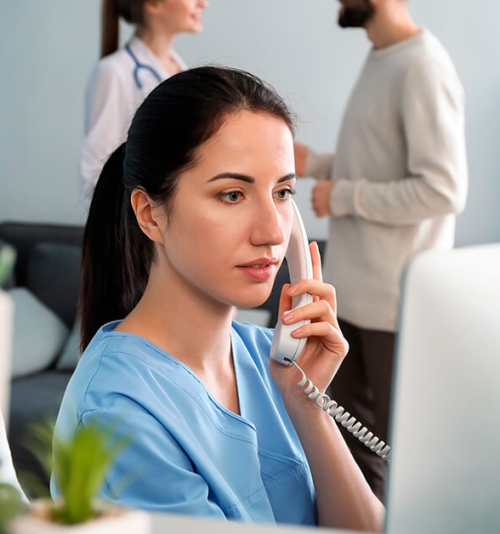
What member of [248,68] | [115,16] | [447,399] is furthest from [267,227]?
[248,68]

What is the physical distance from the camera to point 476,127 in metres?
2.92

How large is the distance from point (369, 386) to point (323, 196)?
494 millimetres

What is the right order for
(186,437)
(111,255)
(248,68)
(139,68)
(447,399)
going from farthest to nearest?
(248,68) → (139,68) → (111,255) → (186,437) → (447,399)

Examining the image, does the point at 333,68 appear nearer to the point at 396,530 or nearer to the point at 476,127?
the point at 476,127

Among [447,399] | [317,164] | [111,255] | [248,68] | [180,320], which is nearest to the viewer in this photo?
[447,399]

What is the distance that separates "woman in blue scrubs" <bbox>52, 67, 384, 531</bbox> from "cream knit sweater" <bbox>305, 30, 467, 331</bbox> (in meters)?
0.84

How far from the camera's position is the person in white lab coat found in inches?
87.4

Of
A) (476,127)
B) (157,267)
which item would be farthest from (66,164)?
(157,267)

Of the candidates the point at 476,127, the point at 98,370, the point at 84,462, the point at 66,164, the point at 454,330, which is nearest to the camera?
the point at 84,462

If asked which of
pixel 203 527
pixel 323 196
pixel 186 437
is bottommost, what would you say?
pixel 323 196

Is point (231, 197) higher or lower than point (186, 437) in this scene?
higher

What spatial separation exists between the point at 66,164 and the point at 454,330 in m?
2.98

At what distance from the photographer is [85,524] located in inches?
12.5

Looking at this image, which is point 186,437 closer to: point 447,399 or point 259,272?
point 259,272
